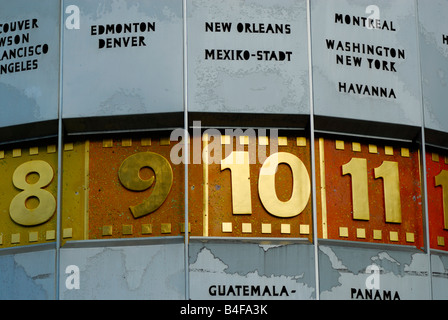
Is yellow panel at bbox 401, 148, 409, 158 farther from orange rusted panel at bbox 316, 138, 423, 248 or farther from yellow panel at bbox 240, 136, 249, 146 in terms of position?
yellow panel at bbox 240, 136, 249, 146

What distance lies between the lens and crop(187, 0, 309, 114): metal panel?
71.7 feet

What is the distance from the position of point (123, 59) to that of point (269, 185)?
128 inches

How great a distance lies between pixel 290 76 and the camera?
22000 mm

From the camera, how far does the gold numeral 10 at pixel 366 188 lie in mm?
22328

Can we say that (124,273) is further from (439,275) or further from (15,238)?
(439,275)

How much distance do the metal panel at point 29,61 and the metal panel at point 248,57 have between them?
7.81 feet

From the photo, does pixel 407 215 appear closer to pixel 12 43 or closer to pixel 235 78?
pixel 235 78

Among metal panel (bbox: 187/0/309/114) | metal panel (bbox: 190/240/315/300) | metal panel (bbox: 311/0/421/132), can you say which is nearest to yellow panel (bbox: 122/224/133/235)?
metal panel (bbox: 190/240/315/300)

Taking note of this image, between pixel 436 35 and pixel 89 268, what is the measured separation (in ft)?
24.3

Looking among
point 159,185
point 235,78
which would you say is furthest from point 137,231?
point 235,78

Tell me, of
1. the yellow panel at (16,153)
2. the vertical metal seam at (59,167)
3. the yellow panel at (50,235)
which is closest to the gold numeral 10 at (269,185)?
the vertical metal seam at (59,167)

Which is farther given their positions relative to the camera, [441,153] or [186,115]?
[441,153]

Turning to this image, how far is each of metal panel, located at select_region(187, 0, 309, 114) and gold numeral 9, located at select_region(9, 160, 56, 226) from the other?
9.55 feet

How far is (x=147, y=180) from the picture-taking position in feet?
72.4
